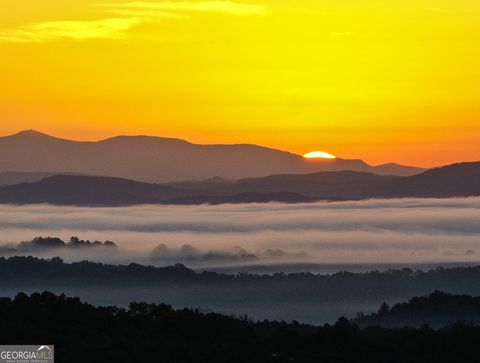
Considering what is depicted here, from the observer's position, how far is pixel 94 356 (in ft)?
163

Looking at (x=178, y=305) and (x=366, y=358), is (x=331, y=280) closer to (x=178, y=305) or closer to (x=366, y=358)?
(x=178, y=305)

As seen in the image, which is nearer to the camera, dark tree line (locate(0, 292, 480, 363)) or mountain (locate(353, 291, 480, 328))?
dark tree line (locate(0, 292, 480, 363))

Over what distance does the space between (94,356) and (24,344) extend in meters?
3.95

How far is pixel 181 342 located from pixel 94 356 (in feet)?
18.5

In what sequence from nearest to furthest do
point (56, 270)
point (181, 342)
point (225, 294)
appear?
point (181, 342), point (225, 294), point (56, 270)

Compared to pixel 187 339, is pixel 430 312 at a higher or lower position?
lower

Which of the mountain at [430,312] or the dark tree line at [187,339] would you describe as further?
the mountain at [430,312]

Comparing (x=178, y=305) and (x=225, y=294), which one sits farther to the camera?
(x=225, y=294)

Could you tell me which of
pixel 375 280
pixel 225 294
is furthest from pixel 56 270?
pixel 375 280

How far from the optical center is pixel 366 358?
2170 inches

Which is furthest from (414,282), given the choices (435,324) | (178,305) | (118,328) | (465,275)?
(118,328)

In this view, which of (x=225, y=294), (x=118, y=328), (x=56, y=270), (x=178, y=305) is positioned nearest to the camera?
(x=118, y=328)

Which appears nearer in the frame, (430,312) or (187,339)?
(187,339)

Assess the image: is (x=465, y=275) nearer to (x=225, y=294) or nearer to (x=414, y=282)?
(x=414, y=282)
